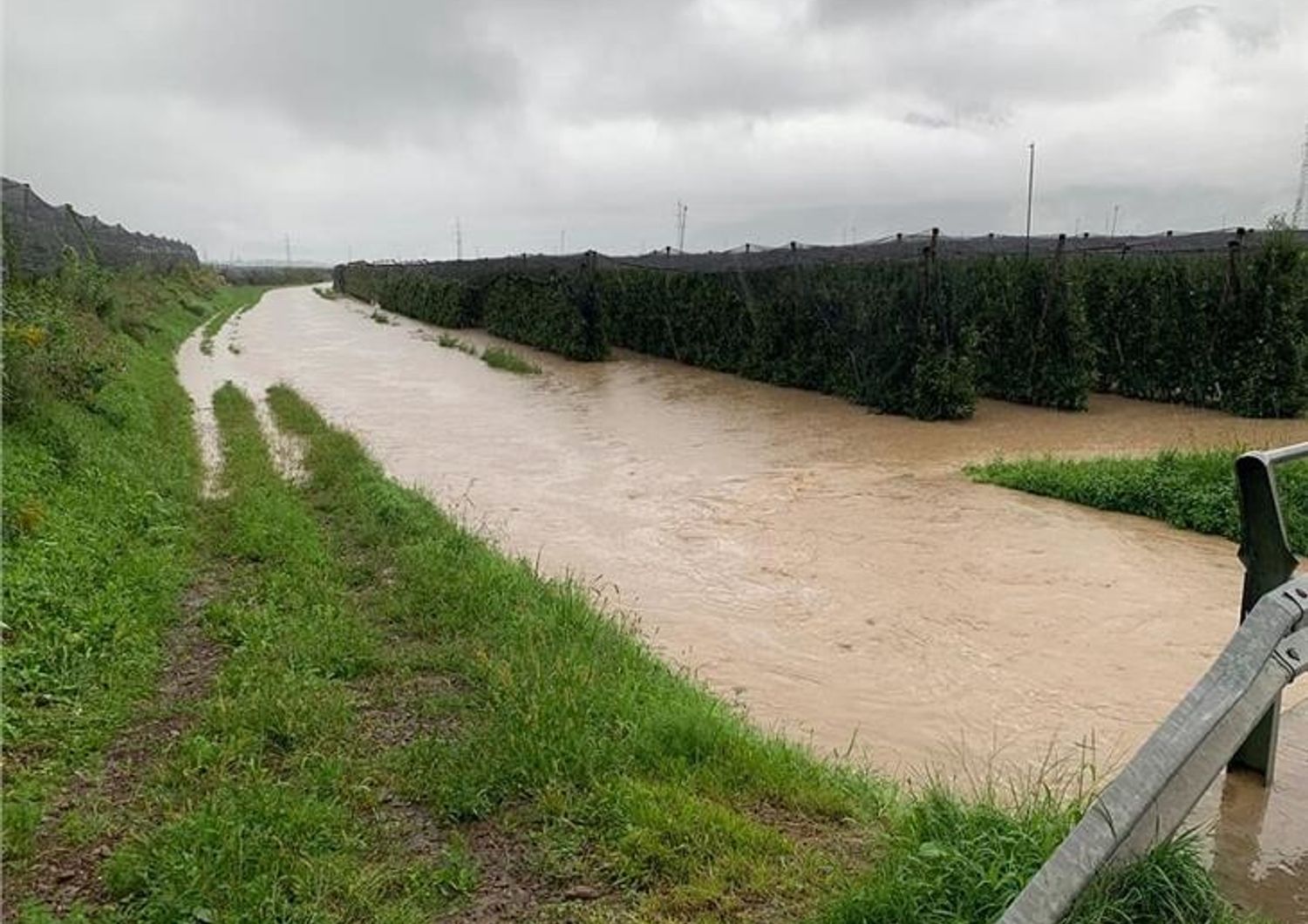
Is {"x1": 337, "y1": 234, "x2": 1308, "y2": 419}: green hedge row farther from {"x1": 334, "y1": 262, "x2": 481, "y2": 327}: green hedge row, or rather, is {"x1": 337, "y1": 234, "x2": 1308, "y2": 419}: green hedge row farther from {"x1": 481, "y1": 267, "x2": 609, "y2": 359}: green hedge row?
{"x1": 334, "y1": 262, "x2": 481, "y2": 327}: green hedge row

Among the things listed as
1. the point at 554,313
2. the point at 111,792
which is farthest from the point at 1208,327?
the point at 554,313

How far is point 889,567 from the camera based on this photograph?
23.4 feet

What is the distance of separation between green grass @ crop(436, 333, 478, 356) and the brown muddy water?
9.99m

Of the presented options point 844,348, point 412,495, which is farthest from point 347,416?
point 844,348

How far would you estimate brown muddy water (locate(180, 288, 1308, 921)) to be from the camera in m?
4.48

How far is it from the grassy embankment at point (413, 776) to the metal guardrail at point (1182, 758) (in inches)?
8.9

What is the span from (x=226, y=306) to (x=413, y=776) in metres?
48.5

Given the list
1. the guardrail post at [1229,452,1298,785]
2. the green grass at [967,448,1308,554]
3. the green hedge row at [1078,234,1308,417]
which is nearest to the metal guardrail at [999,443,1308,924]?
the guardrail post at [1229,452,1298,785]

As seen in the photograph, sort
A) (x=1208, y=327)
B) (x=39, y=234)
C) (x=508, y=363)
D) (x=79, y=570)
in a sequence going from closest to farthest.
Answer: (x=79, y=570)
(x=1208, y=327)
(x=39, y=234)
(x=508, y=363)

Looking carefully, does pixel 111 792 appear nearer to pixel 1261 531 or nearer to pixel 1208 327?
pixel 1261 531

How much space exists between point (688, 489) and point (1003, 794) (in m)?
6.19

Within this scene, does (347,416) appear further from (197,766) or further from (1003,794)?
(1003,794)

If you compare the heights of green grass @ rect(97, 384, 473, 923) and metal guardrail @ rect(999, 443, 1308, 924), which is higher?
metal guardrail @ rect(999, 443, 1308, 924)

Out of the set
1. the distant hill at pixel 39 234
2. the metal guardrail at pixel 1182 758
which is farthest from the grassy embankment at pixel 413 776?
the distant hill at pixel 39 234
